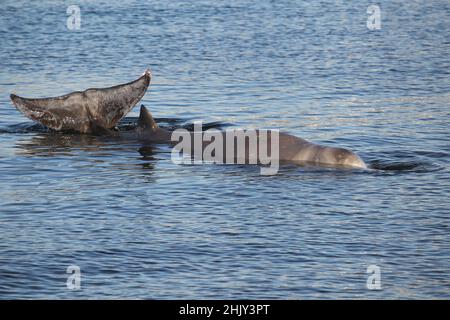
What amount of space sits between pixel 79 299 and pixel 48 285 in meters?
0.66

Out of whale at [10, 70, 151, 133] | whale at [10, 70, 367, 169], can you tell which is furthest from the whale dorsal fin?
whale at [10, 70, 151, 133]

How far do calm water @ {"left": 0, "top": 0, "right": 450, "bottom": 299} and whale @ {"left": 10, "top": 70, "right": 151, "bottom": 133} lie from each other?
1.24 feet

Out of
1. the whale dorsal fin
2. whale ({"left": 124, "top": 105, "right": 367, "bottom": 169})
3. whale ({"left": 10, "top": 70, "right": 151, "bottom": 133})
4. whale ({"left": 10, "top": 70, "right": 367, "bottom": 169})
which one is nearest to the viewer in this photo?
whale ({"left": 124, "top": 105, "right": 367, "bottom": 169})

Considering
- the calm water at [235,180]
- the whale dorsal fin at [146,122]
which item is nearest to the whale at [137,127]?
the whale dorsal fin at [146,122]

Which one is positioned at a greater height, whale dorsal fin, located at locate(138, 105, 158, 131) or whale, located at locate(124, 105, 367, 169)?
whale dorsal fin, located at locate(138, 105, 158, 131)

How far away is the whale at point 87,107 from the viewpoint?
781 inches

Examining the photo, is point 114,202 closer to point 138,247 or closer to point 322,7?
point 138,247

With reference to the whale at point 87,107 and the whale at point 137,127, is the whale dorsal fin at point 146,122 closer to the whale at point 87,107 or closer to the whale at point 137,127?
the whale at point 137,127

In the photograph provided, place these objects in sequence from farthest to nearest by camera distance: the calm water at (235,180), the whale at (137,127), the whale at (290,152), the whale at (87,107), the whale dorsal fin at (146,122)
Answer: the whale at (87,107), the whale dorsal fin at (146,122), the whale at (137,127), the whale at (290,152), the calm water at (235,180)

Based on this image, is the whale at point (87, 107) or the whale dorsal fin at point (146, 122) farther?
the whale at point (87, 107)

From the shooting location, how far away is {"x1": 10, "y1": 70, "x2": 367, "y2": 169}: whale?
1773cm

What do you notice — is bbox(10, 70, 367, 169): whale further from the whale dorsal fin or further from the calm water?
the calm water

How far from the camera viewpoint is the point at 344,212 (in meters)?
15.1
